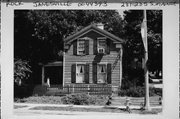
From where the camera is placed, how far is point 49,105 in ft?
36.3

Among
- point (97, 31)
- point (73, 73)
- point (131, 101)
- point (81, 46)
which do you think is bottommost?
point (131, 101)

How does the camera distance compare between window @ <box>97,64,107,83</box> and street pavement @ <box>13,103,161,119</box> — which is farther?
window @ <box>97,64,107,83</box>

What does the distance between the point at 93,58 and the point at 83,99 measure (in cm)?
116

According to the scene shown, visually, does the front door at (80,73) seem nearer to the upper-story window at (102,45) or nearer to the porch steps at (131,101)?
the upper-story window at (102,45)

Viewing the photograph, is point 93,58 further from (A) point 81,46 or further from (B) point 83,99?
(B) point 83,99

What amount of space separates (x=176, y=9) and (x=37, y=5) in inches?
143

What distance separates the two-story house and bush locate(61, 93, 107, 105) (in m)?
0.30

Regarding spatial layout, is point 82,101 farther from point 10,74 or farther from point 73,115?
point 10,74

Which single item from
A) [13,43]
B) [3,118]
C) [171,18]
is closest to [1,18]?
[13,43]

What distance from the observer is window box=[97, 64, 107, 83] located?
11.1 metres

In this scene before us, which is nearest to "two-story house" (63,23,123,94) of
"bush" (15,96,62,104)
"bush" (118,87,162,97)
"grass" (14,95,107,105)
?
"bush" (118,87,162,97)

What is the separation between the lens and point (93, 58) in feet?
36.9

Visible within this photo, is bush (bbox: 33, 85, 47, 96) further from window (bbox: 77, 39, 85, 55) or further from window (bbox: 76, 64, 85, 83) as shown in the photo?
window (bbox: 77, 39, 85, 55)

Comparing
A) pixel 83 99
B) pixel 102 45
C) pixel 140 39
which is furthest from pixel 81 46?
pixel 140 39
